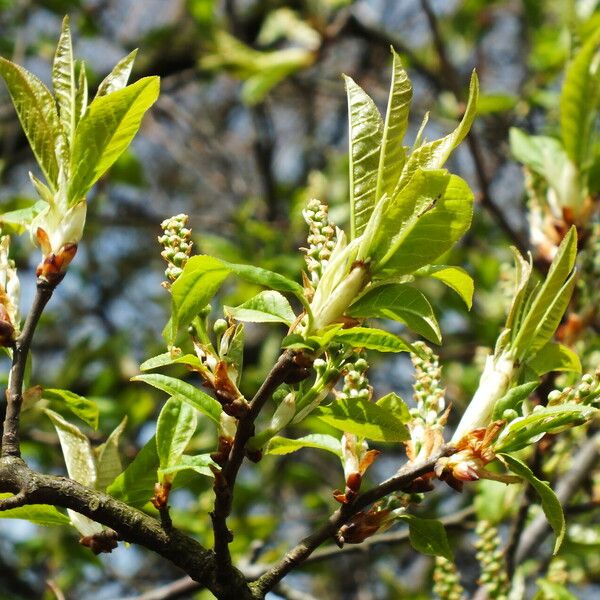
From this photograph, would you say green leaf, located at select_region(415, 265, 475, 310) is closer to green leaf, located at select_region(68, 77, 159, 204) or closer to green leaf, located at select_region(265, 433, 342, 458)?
green leaf, located at select_region(265, 433, 342, 458)

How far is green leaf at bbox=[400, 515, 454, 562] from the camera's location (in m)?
1.03

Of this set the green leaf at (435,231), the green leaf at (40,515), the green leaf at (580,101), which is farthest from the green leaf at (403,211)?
the green leaf at (580,101)

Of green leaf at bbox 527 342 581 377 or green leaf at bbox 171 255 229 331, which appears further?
green leaf at bbox 527 342 581 377

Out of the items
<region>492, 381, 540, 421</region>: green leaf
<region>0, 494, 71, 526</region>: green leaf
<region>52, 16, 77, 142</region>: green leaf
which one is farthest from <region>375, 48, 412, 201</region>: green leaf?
<region>0, 494, 71, 526</region>: green leaf

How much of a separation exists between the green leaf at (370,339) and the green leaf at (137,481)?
11.3 inches

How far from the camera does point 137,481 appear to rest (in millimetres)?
1026

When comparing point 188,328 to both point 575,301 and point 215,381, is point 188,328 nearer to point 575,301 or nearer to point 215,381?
point 215,381

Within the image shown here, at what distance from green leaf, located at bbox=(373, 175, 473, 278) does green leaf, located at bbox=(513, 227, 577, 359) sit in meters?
0.12

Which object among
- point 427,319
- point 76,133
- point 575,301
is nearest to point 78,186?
point 76,133

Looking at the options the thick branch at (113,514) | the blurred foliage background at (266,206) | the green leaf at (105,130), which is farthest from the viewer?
the blurred foliage background at (266,206)

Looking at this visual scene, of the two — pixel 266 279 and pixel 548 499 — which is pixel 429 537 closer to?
pixel 548 499

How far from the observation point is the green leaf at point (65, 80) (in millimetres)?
1017

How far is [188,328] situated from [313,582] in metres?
4.49

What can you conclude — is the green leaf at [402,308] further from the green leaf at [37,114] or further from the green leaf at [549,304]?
the green leaf at [37,114]
